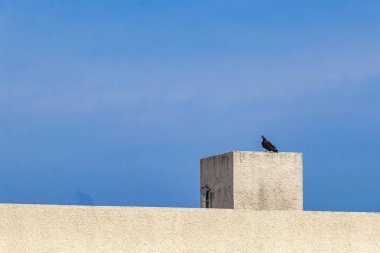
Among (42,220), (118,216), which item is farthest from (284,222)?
(42,220)

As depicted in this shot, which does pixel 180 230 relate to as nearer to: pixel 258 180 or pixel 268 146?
pixel 258 180

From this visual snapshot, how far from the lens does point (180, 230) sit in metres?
14.1

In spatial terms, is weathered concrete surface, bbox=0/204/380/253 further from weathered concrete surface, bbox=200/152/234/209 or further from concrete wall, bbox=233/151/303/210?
weathered concrete surface, bbox=200/152/234/209

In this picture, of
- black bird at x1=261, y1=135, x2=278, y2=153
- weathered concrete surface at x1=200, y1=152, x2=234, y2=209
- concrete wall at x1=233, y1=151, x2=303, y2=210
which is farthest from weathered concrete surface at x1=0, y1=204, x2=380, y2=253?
black bird at x1=261, y1=135, x2=278, y2=153

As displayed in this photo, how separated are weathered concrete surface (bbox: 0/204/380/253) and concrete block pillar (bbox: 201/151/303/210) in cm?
75

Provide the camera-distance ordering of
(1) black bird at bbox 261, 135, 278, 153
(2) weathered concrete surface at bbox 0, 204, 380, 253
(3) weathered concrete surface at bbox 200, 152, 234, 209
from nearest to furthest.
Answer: (2) weathered concrete surface at bbox 0, 204, 380, 253 < (3) weathered concrete surface at bbox 200, 152, 234, 209 < (1) black bird at bbox 261, 135, 278, 153

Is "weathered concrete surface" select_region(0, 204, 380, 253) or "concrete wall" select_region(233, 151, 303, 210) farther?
"concrete wall" select_region(233, 151, 303, 210)

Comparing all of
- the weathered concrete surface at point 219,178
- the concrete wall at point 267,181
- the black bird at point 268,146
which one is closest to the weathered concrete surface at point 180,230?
the concrete wall at point 267,181

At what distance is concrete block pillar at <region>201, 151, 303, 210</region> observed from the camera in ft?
50.5

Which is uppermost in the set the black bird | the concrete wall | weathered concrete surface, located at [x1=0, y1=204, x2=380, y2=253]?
the black bird

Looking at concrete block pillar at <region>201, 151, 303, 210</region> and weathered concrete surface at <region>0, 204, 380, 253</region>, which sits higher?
concrete block pillar at <region>201, 151, 303, 210</region>

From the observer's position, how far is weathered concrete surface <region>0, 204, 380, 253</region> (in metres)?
13.3

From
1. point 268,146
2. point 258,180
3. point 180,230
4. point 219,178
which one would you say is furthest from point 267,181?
point 180,230

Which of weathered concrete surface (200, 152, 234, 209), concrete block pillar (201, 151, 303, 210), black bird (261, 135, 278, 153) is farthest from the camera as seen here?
black bird (261, 135, 278, 153)
